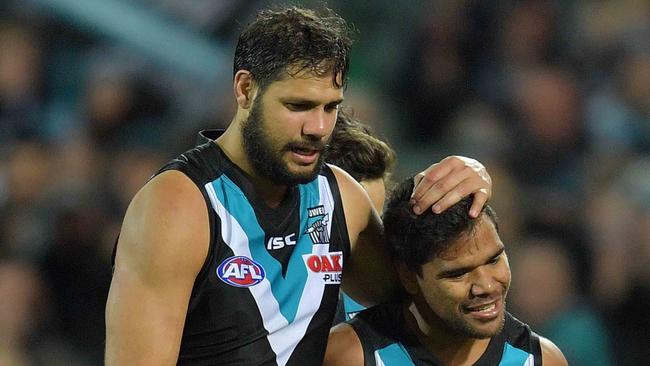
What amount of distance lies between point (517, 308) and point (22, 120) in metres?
2.73

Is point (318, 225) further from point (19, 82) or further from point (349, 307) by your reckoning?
point (19, 82)

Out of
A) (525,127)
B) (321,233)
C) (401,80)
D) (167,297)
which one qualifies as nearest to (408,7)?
(401,80)

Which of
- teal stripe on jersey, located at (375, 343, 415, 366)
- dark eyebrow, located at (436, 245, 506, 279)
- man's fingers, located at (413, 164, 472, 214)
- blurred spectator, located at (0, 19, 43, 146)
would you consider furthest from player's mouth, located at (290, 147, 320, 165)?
blurred spectator, located at (0, 19, 43, 146)

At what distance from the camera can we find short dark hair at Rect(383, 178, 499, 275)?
2.71 m

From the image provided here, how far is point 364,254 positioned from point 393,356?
27cm

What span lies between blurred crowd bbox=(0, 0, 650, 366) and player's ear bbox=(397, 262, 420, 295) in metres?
2.21

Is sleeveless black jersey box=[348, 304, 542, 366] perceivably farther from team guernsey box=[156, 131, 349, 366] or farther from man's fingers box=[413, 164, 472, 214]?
man's fingers box=[413, 164, 472, 214]

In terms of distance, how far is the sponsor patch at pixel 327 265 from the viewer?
8.64 ft

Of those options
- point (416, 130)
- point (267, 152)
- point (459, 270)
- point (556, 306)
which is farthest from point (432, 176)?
point (416, 130)

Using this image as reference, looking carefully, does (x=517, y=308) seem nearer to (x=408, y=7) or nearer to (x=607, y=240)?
(x=607, y=240)

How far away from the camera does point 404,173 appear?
5.54 meters

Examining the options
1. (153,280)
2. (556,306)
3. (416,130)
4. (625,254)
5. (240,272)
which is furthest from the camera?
A: (416,130)

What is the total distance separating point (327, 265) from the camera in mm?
2674

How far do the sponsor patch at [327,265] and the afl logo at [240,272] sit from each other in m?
0.15
